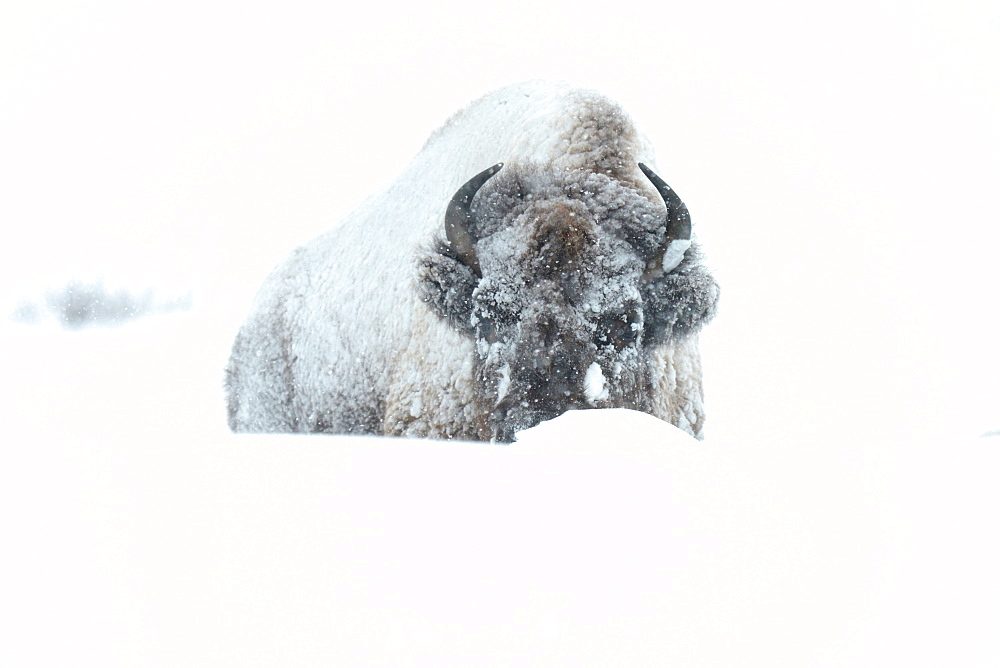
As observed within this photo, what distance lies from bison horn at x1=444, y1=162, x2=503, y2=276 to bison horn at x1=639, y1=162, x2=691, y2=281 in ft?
2.39

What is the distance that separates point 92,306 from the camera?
36.9 feet

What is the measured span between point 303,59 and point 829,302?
1484 inches

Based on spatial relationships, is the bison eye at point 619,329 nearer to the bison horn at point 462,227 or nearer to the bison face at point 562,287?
the bison face at point 562,287

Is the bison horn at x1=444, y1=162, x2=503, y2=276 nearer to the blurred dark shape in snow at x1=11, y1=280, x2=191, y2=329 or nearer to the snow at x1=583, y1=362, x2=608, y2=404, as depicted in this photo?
the snow at x1=583, y1=362, x2=608, y2=404

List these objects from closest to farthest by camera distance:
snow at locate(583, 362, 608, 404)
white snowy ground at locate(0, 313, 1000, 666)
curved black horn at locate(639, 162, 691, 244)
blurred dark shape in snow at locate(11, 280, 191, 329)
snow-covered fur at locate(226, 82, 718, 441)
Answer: white snowy ground at locate(0, 313, 1000, 666), snow at locate(583, 362, 608, 404), snow-covered fur at locate(226, 82, 718, 441), curved black horn at locate(639, 162, 691, 244), blurred dark shape in snow at locate(11, 280, 191, 329)

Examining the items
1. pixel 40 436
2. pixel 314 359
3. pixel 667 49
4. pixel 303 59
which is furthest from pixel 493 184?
pixel 303 59

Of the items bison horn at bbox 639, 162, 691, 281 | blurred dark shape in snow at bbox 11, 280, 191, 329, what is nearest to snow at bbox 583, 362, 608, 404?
bison horn at bbox 639, 162, 691, 281

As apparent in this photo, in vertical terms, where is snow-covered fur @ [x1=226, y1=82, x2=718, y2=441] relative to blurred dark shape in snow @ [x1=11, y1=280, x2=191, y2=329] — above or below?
below

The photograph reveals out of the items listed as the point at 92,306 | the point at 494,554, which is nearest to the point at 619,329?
the point at 494,554

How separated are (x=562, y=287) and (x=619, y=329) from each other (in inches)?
12.1

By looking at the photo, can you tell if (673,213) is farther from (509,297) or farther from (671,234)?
(509,297)

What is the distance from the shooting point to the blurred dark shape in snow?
34.3 ft

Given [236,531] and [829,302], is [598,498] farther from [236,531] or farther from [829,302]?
[829,302]

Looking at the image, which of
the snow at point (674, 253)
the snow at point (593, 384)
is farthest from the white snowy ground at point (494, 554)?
the snow at point (674, 253)
